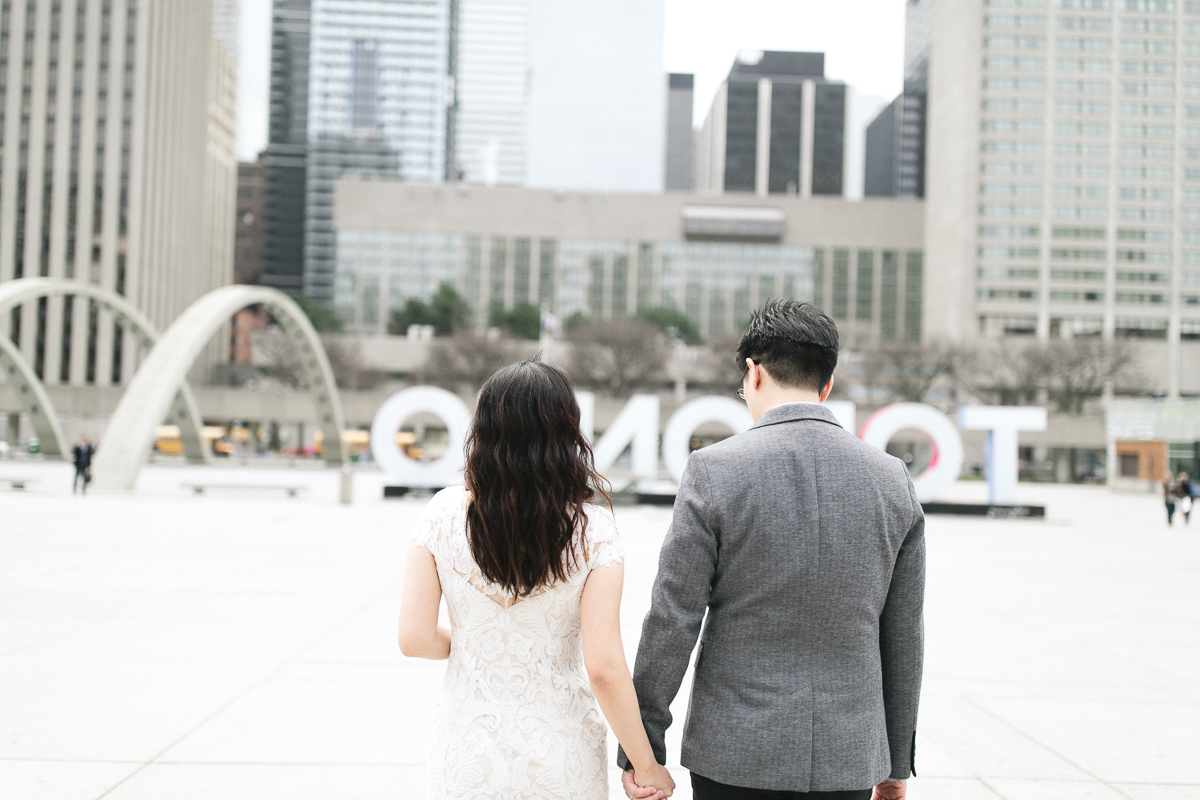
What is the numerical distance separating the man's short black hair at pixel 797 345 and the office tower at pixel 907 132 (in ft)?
556

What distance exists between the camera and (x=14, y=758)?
13.7ft

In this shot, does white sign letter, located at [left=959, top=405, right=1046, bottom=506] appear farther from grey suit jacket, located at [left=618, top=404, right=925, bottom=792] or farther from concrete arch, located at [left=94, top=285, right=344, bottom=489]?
concrete arch, located at [left=94, top=285, right=344, bottom=489]

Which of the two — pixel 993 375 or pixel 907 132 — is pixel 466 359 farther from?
pixel 907 132

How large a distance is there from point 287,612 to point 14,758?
367 cm

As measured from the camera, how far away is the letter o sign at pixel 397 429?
22.5 meters

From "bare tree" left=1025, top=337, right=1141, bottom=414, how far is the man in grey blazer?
64140 millimetres

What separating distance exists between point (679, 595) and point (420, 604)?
649 millimetres

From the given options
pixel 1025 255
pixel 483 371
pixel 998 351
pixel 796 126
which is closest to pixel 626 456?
pixel 483 371

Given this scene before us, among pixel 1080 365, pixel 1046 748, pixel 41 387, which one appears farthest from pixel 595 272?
pixel 1046 748

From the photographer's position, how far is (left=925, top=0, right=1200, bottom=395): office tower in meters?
79.4

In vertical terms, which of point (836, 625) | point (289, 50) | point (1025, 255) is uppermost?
point (289, 50)

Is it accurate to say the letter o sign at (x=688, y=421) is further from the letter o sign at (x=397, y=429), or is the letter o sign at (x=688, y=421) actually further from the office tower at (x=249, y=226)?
A: the office tower at (x=249, y=226)

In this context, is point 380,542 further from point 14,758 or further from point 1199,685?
point 1199,685

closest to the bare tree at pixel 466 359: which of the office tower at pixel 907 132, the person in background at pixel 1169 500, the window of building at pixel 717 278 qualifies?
the window of building at pixel 717 278
